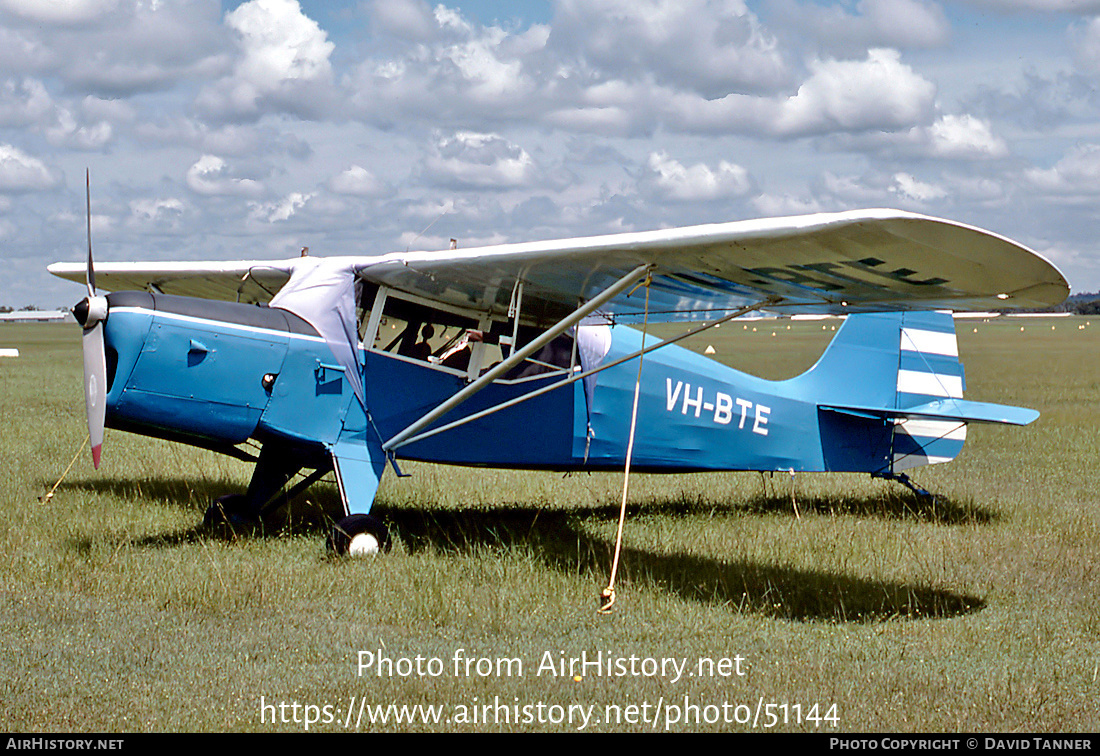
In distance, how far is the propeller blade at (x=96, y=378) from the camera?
6207mm

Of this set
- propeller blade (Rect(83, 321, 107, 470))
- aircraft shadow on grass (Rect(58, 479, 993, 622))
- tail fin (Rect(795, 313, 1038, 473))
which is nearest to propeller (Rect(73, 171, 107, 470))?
propeller blade (Rect(83, 321, 107, 470))

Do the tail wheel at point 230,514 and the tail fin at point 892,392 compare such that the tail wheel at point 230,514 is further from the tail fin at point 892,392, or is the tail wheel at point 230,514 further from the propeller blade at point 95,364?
the tail fin at point 892,392

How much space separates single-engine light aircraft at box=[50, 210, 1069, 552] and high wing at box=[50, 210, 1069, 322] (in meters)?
0.02

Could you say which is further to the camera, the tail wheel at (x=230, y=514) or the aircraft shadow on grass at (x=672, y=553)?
the tail wheel at (x=230, y=514)

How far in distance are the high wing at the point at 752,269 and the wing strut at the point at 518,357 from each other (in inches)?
5.9

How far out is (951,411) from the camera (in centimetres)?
915

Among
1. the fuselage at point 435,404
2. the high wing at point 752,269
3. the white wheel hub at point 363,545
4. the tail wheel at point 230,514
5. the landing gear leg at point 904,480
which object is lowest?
the tail wheel at point 230,514

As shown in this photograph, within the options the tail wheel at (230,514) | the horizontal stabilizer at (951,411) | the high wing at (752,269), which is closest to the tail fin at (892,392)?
the horizontal stabilizer at (951,411)

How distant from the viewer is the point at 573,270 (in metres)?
6.52

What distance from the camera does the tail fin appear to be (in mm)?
9445

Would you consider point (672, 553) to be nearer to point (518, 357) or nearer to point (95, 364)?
point (518, 357)

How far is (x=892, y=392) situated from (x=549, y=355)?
3.83m

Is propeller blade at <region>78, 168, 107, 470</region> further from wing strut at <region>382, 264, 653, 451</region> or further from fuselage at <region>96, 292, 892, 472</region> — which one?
wing strut at <region>382, 264, 653, 451</region>

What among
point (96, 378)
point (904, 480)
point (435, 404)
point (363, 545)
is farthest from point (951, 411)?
point (96, 378)
